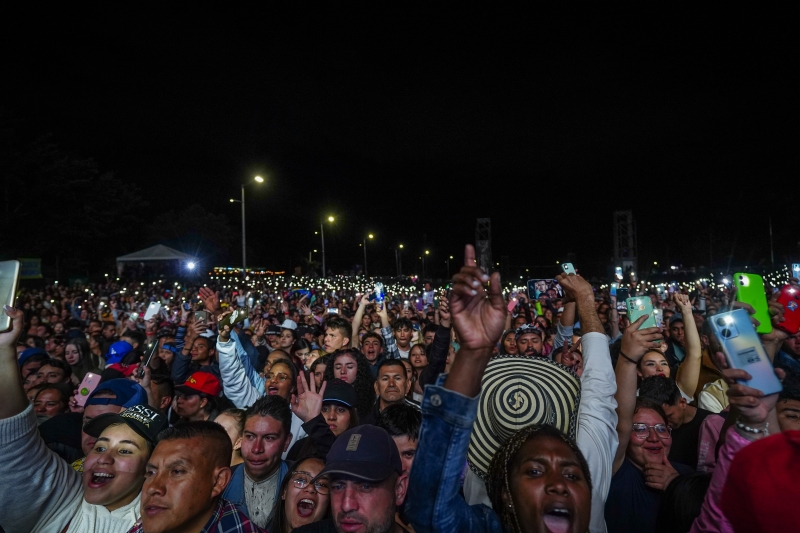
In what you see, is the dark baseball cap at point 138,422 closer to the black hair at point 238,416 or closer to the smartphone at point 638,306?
the black hair at point 238,416

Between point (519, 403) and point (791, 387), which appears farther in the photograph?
point (791, 387)

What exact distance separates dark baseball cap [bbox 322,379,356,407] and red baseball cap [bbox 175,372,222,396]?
1.54 m

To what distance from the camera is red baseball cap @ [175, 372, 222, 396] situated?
15.9 ft

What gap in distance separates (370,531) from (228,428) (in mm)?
2334

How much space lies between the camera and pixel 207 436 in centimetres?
256

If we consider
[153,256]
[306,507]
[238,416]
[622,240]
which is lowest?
[306,507]

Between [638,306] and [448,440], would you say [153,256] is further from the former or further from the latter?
[448,440]

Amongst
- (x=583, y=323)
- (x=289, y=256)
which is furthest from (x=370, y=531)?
(x=289, y=256)

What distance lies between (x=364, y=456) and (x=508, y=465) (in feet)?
2.06

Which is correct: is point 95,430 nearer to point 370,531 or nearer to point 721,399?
point 370,531

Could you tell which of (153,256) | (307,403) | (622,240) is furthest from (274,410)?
(153,256)

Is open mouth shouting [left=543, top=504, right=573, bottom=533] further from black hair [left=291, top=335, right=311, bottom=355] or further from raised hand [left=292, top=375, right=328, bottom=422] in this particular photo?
black hair [left=291, top=335, right=311, bottom=355]

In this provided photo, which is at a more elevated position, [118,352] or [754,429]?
[754,429]

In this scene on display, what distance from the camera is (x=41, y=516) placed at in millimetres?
2420
